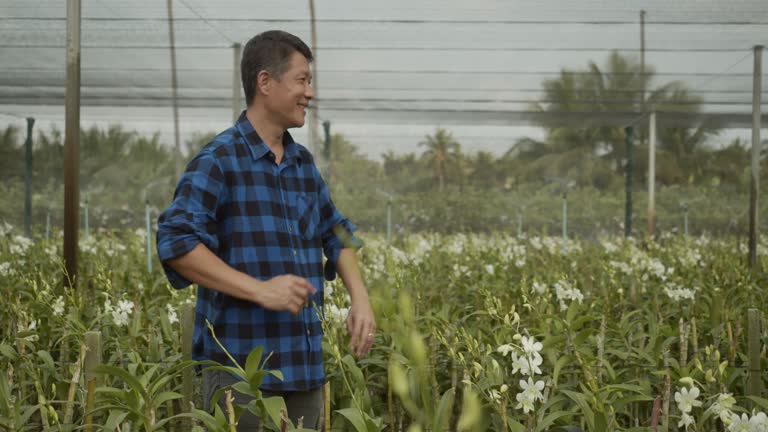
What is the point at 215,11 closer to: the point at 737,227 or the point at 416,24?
the point at 416,24

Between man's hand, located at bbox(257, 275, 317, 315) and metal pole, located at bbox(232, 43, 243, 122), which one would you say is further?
metal pole, located at bbox(232, 43, 243, 122)

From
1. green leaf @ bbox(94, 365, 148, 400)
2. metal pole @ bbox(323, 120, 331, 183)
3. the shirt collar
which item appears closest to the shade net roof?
metal pole @ bbox(323, 120, 331, 183)

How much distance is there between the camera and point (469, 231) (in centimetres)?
974

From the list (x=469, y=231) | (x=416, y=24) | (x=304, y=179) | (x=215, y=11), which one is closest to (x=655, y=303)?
(x=304, y=179)

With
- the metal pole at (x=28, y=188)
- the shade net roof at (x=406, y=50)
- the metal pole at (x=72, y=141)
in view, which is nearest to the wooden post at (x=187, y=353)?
the metal pole at (x=72, y=141)

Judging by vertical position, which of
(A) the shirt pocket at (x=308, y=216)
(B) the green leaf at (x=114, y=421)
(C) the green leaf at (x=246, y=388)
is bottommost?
(B) the green leaf at (x=114, y=421)

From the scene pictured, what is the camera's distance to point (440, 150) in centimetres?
1023

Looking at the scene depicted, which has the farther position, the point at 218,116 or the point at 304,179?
the point at 218,116

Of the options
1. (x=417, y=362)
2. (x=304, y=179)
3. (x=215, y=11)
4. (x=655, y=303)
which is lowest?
(x=655, y=303)

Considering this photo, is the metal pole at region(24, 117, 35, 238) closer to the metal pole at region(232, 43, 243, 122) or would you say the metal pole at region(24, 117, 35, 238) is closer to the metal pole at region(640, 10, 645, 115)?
the metal pole at region(232, 43, 243, 122)

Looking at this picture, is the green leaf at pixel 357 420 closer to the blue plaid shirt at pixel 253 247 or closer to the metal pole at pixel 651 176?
the blue plaid shirt at pixel 253 247

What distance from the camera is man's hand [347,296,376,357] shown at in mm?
1703

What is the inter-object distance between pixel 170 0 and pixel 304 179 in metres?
4.39

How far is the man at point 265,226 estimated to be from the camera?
68.0 inches
